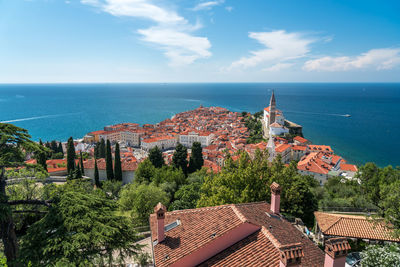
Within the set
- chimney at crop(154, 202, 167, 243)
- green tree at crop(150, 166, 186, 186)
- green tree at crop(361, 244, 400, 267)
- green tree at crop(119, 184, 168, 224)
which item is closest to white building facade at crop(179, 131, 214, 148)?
green tree at crop(150, 166, 186, 186)

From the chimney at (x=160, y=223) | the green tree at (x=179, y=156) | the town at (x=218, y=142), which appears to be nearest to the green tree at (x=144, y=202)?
the chimney at (x=160, y=223)

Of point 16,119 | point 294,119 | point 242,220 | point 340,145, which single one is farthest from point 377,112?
point 16,119

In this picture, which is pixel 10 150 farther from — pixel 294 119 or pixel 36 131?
pixel 294 119

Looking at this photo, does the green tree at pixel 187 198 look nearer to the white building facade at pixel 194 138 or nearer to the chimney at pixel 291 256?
the chimney at pixel 291 256

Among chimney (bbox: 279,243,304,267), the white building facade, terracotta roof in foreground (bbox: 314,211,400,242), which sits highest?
chimney (bbox: 279,243,304,267)

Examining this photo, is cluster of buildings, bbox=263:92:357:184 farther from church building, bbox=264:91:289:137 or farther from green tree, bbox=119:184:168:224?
green tree, bbox=119:184:168:224

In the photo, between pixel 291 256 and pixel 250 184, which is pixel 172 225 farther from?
pixel 250 184
